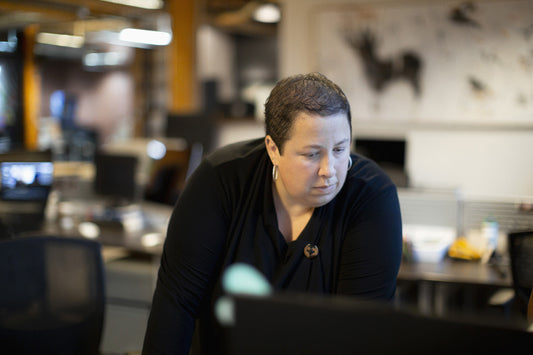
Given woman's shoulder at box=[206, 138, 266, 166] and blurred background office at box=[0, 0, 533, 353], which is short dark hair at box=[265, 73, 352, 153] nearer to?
woman's shoulder at box=[206, 138, 266, 166]

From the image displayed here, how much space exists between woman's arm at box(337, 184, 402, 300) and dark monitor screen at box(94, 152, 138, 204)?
2.50m

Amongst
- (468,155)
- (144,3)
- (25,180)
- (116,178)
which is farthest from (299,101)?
(144,3)

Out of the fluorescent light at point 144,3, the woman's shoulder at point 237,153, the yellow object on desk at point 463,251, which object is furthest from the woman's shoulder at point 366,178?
the fluorescent light at point 144,3

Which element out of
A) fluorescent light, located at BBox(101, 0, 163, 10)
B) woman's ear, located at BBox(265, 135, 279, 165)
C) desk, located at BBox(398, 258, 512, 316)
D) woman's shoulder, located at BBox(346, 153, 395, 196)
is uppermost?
fluorescent light, located at BBox(101, 0, 163, 10)

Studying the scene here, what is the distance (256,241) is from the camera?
3.86 feet

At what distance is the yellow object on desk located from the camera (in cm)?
251

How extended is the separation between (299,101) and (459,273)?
164 cm

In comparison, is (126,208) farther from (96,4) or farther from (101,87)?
(101,87)

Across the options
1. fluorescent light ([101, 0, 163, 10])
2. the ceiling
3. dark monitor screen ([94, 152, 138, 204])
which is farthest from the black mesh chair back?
fluorescent light ([101, 0, 163, 10])

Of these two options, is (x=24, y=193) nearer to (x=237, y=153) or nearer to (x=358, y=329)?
(x=237, y=153)

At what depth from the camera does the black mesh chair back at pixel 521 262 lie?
195cm

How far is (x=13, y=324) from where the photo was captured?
5.12 ft

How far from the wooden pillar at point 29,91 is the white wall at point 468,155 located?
565 cm

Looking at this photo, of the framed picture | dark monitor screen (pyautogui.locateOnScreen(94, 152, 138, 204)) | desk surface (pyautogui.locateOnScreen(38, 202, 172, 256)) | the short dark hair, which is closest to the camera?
the short dark hair
